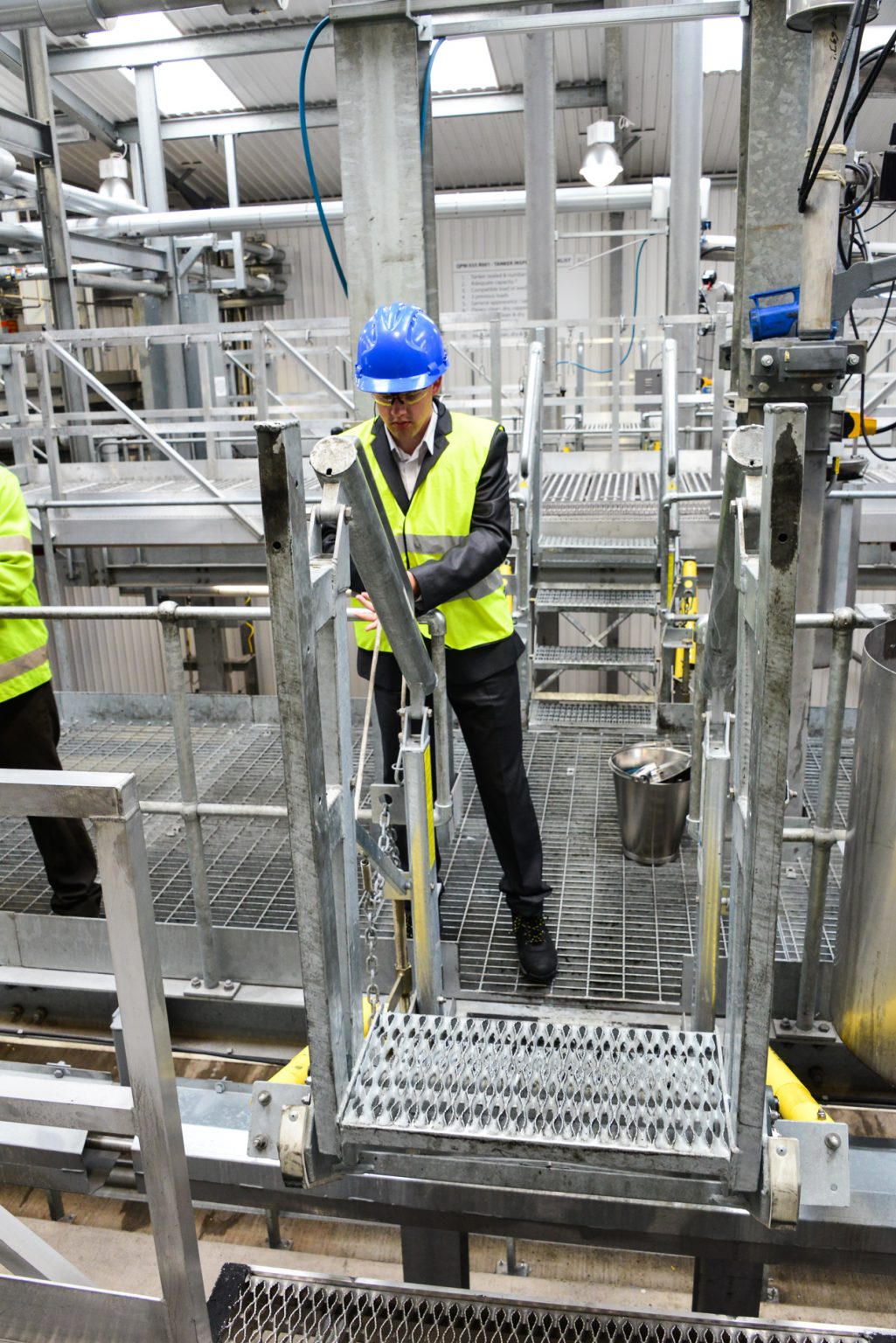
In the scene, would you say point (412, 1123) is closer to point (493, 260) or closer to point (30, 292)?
point (30, 292)

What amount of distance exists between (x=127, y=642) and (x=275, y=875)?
1367 centimetres

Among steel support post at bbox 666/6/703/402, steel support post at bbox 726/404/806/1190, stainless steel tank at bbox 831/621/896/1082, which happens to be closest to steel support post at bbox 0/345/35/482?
steel support post at bbox 666/6/703/402

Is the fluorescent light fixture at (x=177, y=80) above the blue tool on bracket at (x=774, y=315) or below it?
above

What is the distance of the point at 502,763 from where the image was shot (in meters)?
3.14

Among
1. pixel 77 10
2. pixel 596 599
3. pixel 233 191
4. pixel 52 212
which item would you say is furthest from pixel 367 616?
pixel 233 191

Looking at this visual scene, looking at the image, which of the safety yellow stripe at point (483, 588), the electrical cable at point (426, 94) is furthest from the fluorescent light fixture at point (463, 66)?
the safety yellow stripe at point (483, 588)

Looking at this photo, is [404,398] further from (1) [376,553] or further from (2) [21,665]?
(2) [21,665]

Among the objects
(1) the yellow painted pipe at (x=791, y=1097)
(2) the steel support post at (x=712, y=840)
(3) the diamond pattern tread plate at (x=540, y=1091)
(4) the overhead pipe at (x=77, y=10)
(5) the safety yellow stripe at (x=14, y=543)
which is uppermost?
(4) the overhead pipe at (x=77, y=10)

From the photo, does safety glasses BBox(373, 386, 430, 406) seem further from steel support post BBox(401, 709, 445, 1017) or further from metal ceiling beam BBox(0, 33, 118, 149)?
metal ceiling beam BBox(0, 33, 118, 149)

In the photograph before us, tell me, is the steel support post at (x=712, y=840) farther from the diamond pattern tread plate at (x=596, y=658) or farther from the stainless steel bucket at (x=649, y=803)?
the diamond pattern tread plate at (x=596, y=658)

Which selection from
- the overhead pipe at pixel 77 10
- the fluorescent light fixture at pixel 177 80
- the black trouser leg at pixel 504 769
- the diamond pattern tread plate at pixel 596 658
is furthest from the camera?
the fluorescent light fixture at pixel 177 80

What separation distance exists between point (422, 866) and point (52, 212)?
906 centimetres

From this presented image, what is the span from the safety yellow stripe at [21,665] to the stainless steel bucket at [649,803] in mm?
2244

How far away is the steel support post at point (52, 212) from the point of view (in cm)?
885
